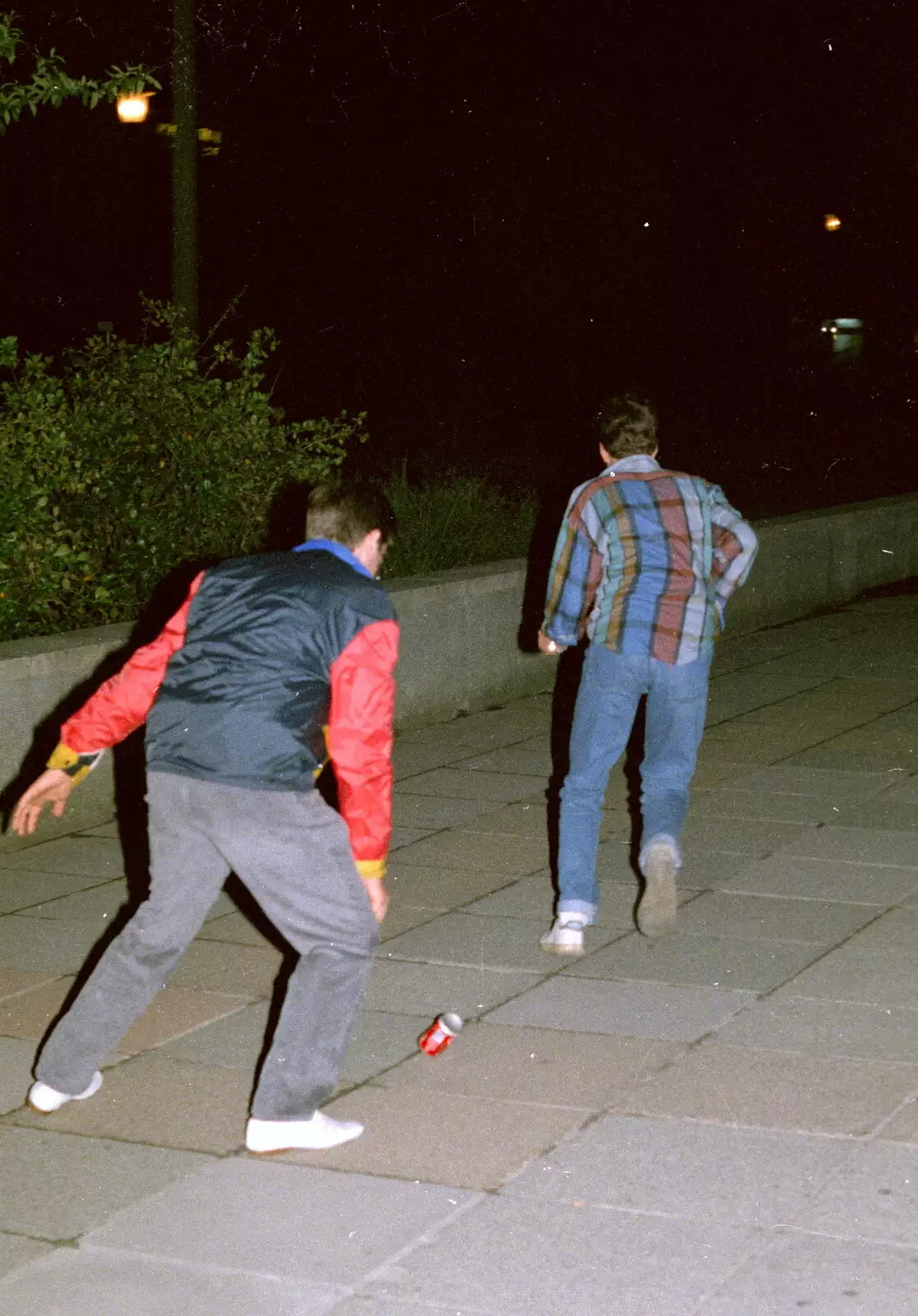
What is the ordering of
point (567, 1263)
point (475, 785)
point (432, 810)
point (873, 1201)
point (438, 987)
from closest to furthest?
point (567, 1263), point (873, 1201), point (438, 987), point (432, 810), point (475, 785)

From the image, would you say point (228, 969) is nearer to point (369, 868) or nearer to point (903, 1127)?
point (369, 868)

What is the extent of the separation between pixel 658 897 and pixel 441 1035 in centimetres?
123

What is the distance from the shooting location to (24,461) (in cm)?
838

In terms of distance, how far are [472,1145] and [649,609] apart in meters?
1.97

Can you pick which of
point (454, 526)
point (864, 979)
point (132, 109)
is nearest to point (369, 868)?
point (864, 979)

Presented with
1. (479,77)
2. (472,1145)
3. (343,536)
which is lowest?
(472,1145)

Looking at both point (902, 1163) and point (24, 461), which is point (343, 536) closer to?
point (902, 1163)

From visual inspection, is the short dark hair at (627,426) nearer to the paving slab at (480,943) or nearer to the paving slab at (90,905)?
the paving slab at (480,943)

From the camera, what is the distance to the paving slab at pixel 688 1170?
12.8 ft

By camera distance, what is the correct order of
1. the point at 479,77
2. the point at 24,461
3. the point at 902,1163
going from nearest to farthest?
the point at 902,1163
the point at 24,461
the point at 479,77

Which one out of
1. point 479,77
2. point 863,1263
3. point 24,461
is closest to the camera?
point 863,1263

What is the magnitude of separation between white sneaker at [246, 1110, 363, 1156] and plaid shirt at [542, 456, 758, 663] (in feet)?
6.35

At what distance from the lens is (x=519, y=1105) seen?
14.9 feet

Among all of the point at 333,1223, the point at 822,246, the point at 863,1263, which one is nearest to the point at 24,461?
the point at 333,1223
